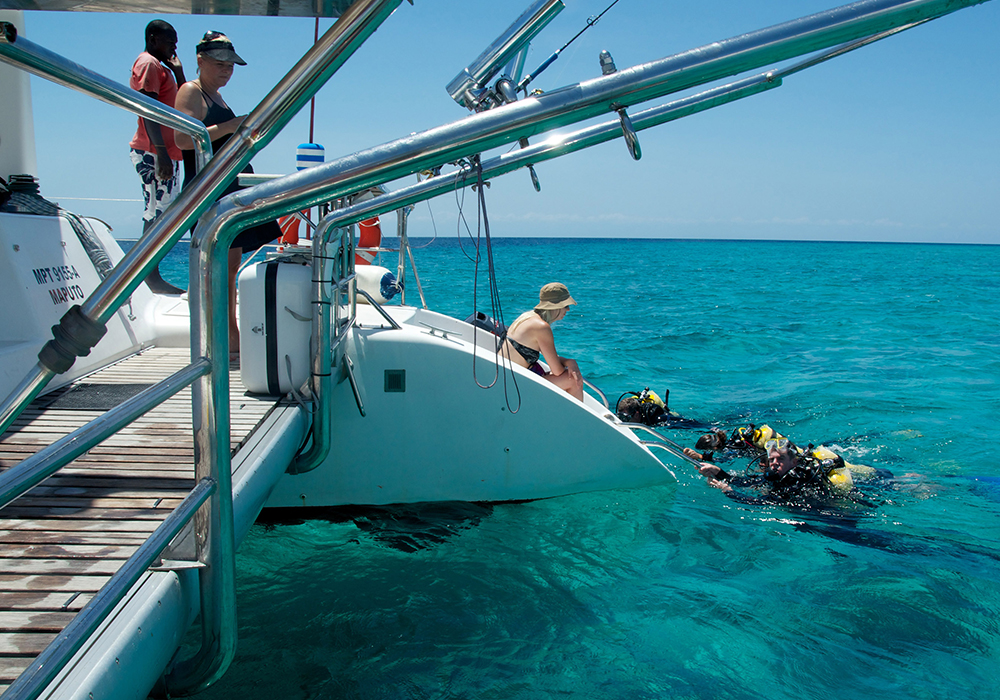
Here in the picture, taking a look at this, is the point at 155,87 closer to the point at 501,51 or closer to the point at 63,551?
the point at 501,51

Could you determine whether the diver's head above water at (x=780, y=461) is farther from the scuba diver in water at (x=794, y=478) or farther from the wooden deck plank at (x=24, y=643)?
the wooden deck plank at (x=24, y=643)

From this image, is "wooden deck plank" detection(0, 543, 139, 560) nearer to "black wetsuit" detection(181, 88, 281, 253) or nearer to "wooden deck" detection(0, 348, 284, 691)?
"wooden deck" detection(0, 348, 284, 691)

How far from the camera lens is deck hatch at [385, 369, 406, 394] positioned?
4688mm

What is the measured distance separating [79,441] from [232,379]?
2915 mm

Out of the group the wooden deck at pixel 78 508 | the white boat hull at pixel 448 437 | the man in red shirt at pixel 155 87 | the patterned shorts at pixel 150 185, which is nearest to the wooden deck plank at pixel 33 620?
the wooden deck at pixel 78 508

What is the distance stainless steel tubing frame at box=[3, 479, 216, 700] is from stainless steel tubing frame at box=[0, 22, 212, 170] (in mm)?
957

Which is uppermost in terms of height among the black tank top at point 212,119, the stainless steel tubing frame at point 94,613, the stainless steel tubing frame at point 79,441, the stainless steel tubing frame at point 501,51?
the stainless steel tubing frame at point 501,51

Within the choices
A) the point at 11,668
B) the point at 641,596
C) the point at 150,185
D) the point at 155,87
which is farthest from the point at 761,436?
the point at 11,668

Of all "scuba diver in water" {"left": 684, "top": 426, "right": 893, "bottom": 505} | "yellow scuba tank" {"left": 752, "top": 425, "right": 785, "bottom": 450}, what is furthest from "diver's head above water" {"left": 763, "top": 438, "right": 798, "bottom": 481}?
"yellow scuba tank" {"left": 752, "top": 425, "right": 785, "bottom": 450}

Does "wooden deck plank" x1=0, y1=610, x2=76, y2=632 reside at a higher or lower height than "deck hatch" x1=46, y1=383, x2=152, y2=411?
lower

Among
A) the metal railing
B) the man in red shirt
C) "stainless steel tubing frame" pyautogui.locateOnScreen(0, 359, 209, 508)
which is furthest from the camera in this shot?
the man in red shirt

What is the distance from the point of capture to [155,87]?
16.0ft

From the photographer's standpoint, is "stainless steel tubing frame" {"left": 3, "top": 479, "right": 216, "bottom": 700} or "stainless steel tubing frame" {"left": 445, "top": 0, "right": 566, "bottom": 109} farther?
"stainless steel tubing frame" {"left": 445, "top": 0, "right": 566, "bottom": 109}

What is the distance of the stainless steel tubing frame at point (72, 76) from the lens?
1441 millimetres
